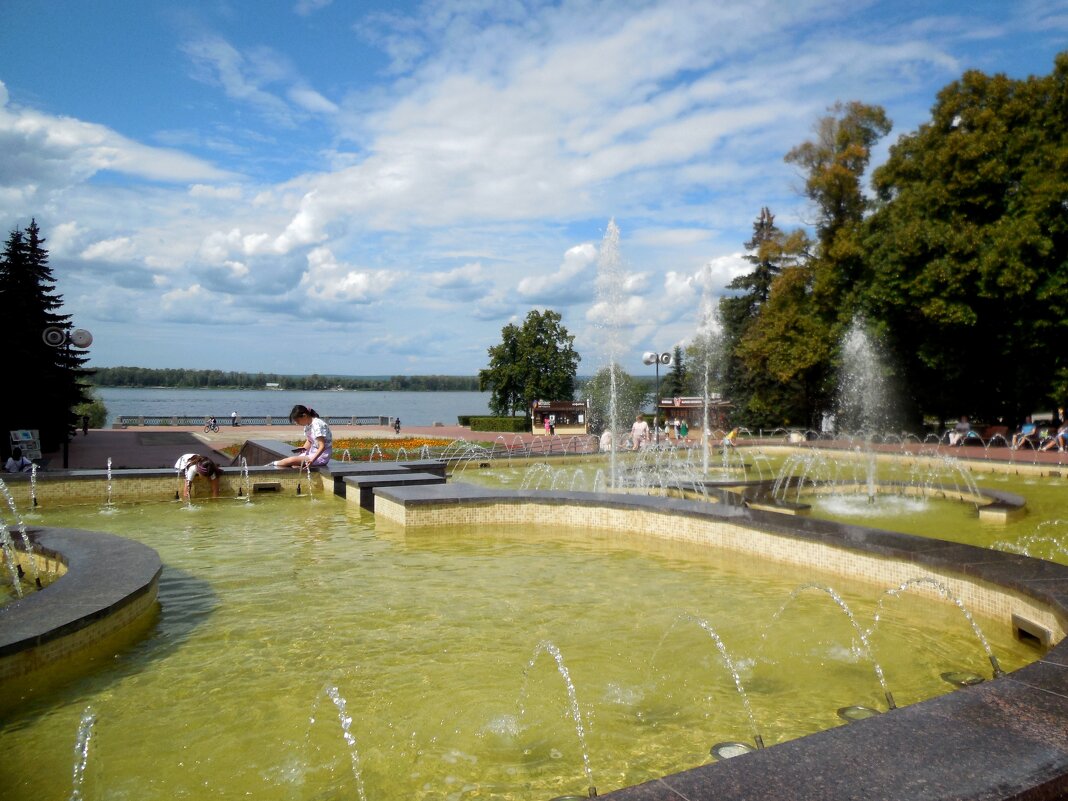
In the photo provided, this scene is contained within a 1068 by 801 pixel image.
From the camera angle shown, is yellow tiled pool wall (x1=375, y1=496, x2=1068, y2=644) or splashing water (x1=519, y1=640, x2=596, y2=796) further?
yellow tiled pool wall (x1=375, y1=496, x2=1068, y2=644)

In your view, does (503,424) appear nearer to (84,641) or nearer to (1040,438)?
(1040,438)

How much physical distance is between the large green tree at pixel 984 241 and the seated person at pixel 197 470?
2326cm

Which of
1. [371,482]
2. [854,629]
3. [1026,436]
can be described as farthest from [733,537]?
[1026,436]

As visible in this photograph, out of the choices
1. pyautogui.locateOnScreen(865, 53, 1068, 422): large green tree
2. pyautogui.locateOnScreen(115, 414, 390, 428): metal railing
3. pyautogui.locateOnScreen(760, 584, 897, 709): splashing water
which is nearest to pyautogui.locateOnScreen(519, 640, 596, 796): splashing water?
pyautogui.locateOnScreen(760, 584, 897, 709): splashing water

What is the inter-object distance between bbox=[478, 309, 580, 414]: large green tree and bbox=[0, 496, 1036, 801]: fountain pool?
2006 inches

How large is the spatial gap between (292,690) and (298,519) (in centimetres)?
661

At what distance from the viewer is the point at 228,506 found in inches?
482

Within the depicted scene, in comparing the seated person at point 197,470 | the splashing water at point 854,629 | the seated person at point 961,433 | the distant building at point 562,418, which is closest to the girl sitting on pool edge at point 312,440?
the seated person at point 197,470

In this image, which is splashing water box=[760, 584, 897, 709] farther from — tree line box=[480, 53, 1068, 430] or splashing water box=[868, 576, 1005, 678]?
tree line box=[480, 53, 1068, 430]

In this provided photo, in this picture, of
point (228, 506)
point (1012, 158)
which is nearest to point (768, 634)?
point (228, 506)

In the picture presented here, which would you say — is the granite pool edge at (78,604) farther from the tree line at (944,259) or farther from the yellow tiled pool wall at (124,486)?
the tree line at (944,259)

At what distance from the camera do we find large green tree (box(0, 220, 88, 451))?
22.4 m

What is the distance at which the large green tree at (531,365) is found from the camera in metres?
59.5

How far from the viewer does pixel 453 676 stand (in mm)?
5035
